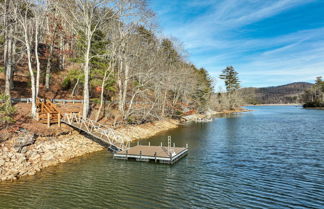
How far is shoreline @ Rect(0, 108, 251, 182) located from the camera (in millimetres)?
14891

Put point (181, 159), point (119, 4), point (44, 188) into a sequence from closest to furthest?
point (44, 188) < point (181, 159) < point (119, 4)

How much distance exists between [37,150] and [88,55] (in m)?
12.7

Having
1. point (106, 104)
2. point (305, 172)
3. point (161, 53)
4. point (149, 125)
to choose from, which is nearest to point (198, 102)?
point (161, 53)

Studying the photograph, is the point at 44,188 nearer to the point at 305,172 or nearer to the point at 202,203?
the point at 202,203

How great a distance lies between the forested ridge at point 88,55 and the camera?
78.9 feet

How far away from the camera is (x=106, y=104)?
36.2 metres

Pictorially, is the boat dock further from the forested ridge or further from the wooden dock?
the forested ridge

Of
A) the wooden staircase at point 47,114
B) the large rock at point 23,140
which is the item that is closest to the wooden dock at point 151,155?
the large rock at point 23,140

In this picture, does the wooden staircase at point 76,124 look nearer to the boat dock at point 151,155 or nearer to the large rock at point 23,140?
the boat dock at point 151,155

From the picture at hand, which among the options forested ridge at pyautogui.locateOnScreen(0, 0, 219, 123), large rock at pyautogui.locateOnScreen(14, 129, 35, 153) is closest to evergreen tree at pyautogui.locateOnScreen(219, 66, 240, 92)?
forested ridge at pyautogui.locateOnScreen(0, 0, 219, 123)

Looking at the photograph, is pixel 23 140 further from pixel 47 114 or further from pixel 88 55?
pixel 88 55

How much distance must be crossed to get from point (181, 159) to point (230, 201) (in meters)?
8.94

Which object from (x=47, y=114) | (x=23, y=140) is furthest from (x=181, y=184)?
(x=47, y=114)

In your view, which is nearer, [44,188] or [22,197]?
[22,197]
